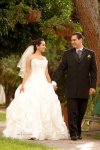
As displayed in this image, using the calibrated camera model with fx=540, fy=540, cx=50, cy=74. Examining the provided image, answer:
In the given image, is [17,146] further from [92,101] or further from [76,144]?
[92,101]

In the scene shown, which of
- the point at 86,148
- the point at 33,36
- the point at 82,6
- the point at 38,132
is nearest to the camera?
the point at 86,148

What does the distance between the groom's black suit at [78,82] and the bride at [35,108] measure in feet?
1.36

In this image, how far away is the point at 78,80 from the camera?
11.0m

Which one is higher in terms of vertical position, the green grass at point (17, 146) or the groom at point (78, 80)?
the groom at point (78, 80)

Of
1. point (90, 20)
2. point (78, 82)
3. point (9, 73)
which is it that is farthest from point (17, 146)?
point (9, 73)

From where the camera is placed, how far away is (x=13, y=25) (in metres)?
13.7

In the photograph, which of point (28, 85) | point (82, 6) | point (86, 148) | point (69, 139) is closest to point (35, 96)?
point (28, 85)

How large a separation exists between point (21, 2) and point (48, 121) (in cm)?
422

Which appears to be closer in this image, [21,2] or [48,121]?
[48,121]

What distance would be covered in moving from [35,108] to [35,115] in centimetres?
14

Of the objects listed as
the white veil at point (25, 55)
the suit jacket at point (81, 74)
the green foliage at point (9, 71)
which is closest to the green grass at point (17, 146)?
the suit jacket at point (81, 74)

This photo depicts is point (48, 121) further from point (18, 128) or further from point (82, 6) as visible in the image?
point (82, 6)

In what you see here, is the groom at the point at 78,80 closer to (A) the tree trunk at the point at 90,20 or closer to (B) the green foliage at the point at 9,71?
(A) the tree trunk at the point at 90,20

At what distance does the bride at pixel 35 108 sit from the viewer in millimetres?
10961
